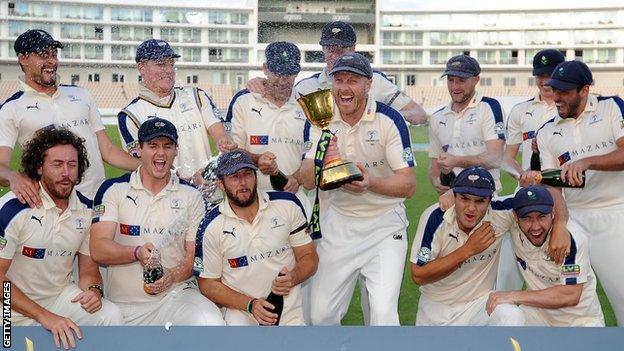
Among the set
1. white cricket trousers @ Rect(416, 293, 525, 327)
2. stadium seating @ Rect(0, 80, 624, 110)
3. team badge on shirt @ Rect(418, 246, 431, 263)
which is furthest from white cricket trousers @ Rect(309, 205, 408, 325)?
stadium seating @ Rect(0, 80, 624, 110)

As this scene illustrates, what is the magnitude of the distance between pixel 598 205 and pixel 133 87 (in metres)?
51.7

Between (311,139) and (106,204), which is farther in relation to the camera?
(311,139)

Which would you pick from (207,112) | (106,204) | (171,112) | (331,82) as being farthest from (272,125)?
(106,204)

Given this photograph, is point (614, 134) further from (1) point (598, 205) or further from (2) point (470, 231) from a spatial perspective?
(2) point (470, 231)

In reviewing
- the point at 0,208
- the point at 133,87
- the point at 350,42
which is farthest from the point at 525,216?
the point at 133,87

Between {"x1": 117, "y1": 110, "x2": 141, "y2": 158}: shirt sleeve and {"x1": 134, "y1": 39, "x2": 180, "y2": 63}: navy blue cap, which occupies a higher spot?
{"x1": 134, "y1": 39, "x2": 180, "y2": 63}: navy blue cap

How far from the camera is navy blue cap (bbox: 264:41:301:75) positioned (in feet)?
19.3

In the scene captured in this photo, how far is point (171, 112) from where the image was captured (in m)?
6.20

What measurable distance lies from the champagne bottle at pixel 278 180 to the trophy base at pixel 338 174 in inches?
35.1

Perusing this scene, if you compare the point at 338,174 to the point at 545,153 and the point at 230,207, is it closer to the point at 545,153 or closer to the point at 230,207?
the point at 230,207

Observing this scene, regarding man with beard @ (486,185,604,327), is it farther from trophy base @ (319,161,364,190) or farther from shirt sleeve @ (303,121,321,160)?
shirt sleeve @ (303,121,321,160)

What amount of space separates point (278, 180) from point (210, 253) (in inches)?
38.7

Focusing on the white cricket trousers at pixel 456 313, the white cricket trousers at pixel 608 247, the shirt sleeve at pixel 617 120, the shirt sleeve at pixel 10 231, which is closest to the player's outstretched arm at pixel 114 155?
the shirt sleeve at pixel 10 231

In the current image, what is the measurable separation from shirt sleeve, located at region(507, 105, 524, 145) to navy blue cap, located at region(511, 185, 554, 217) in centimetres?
211
